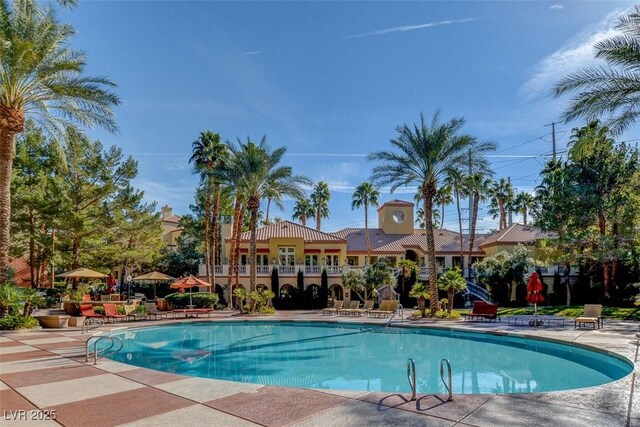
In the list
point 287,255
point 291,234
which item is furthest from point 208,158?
point 287,255

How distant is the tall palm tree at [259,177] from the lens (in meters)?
27.9

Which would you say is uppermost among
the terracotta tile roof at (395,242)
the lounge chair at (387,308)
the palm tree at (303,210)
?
the palm tree at (303,210)

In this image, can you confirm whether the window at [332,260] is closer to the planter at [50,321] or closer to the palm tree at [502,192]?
the planter at [50,321]

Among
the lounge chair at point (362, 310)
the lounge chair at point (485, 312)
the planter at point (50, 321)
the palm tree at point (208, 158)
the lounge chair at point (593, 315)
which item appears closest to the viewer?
the planter at point (50, 321)

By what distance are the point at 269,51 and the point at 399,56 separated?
6.20m

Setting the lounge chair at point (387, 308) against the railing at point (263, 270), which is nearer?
the lounge chair at point (387, 308)

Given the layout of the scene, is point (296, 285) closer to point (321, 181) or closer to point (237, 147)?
point (237, 147)

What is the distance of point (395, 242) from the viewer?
46.3m

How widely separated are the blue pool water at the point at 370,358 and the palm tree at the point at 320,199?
44.3 m

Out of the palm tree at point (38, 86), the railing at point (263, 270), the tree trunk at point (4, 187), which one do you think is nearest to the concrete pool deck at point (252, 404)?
the tree trunk at point (4, 187)

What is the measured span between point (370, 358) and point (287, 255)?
2473 centimetres

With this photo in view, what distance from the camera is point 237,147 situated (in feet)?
94.3

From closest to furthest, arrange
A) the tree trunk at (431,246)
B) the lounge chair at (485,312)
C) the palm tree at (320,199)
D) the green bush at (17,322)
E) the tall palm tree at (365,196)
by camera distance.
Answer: the green bush at (17,322) < the lounge chair at (485,312) < the tree trunk at (431,246) < the tall palm tree at (365,196) < the palm tree at (320,199)

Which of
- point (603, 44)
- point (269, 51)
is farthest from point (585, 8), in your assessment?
point (269, 51)
